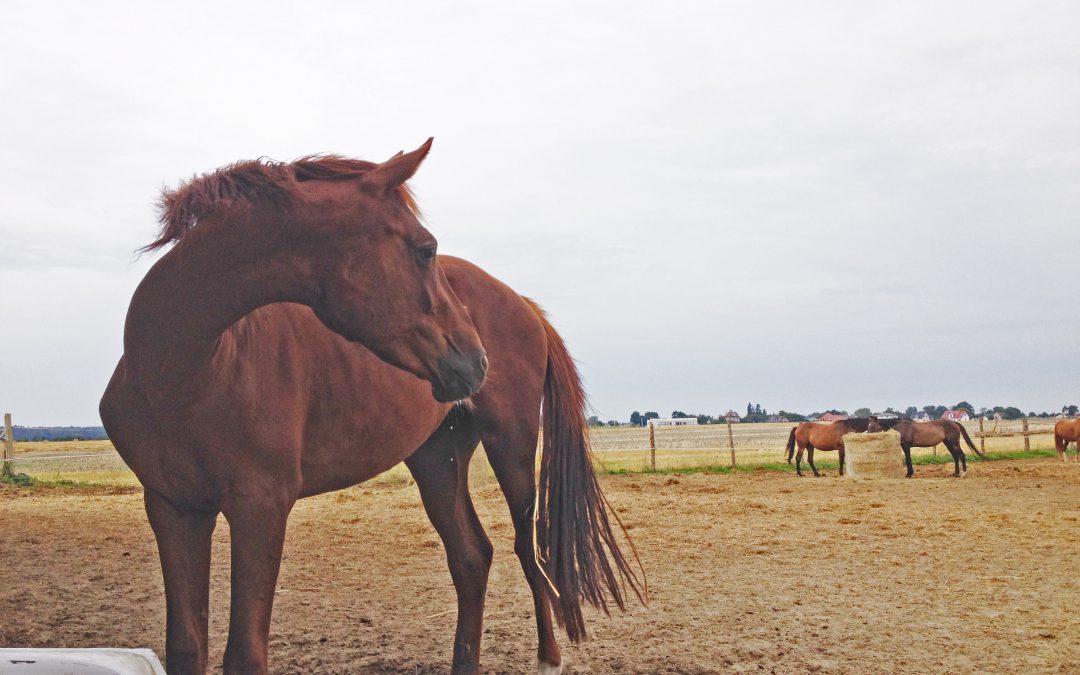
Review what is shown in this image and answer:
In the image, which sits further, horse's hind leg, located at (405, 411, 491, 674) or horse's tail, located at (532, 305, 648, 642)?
horse's tail, located at (532, 305, 648, 642)

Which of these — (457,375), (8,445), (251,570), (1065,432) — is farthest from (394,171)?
(1065,432)

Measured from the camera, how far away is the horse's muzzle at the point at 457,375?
2365 mm

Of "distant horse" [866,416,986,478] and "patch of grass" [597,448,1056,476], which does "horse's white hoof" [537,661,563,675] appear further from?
"distant horse" [866,416,986,478]

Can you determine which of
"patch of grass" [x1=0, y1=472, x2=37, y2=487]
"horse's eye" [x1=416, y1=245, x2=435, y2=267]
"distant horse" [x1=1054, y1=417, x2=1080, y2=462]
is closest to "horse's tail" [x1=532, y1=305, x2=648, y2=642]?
"horse's eye" [x1=416, y1=245, x2=435, y2=267]

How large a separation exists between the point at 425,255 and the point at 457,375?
1.23 ft

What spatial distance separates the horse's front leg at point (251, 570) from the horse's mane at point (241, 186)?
2.64 feet

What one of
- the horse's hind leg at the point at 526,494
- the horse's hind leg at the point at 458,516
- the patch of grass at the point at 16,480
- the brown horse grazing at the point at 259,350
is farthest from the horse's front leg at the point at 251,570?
the patch of grass at the point at 16,480

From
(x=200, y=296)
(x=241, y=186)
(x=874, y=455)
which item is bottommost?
(x=874, y=455)

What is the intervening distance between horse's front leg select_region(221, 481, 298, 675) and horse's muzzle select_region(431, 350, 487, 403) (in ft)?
1.99

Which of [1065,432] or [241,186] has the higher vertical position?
[241,186]

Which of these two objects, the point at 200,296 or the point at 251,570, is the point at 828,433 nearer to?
the point at 251,570

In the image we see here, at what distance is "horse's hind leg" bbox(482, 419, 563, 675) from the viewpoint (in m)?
3.68

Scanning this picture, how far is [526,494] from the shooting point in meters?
3.77

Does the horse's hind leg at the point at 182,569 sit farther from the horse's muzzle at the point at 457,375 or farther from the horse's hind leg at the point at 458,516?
the horse's hind leg at the point at 458,516
